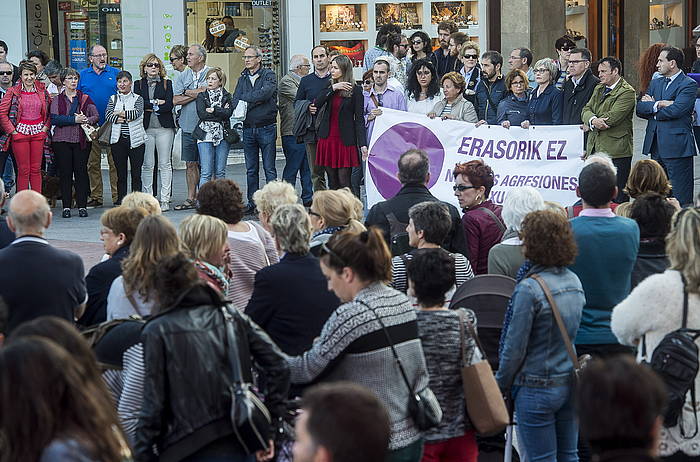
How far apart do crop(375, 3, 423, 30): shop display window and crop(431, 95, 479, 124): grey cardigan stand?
388 inches

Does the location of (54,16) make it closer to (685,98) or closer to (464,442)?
(685,98)

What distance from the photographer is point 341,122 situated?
1405cm

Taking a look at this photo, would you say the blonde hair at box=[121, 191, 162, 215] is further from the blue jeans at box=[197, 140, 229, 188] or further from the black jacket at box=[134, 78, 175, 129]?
the black jacket at box=[134, 78, 175, 129]

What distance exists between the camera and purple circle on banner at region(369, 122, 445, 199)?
1245 centimetres

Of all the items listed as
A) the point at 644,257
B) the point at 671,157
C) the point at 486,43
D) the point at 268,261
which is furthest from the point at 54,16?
the point at 644,257

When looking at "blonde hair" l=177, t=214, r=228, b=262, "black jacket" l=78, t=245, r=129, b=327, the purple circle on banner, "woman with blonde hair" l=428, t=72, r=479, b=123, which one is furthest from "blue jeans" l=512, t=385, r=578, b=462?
"woman with blonde hair" l=428, t=72, r=479, b=123

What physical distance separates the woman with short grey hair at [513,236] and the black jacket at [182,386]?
270 centimetres

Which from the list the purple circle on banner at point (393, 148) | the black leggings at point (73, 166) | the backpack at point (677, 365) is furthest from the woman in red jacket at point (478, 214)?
the black leggings at point (73, 166)

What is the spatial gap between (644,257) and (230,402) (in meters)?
3.09

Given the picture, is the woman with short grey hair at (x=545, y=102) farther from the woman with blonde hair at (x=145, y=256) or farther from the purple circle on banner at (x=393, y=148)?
the woman with blonde hair at (x=145, y=256)

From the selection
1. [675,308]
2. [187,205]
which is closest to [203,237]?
[675,308]

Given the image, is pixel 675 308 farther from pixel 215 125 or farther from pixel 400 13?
pixel 400 13

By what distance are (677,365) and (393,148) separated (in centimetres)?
788

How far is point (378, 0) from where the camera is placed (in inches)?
885
